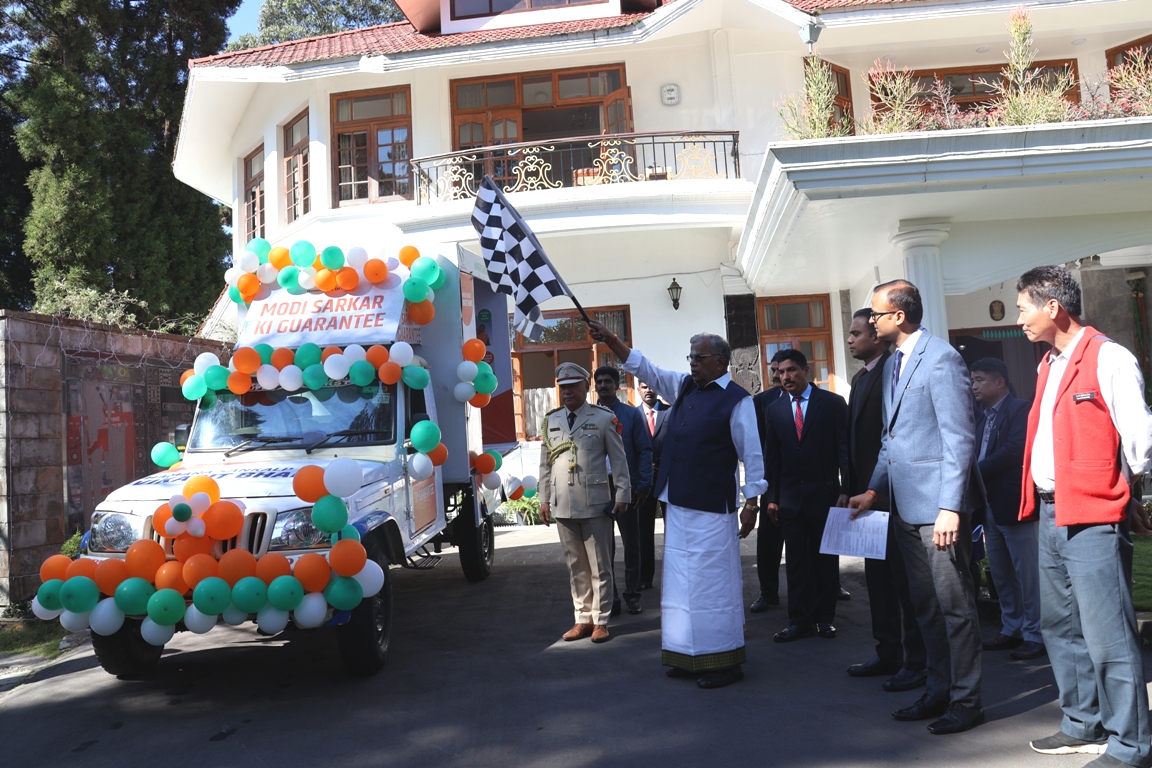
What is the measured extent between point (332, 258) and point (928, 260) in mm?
7020

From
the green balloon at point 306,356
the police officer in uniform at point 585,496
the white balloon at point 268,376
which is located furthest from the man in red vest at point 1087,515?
the white balloon at point 268,376

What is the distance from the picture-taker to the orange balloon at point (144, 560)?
16.9 ft

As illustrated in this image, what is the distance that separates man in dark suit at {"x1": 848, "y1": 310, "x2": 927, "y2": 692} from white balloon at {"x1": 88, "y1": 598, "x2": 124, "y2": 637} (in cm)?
438

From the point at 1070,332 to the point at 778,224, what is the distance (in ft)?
22.6

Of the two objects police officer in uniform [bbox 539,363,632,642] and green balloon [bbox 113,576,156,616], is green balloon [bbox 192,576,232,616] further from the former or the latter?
police officer in uniform [bbox 539,363,632,642]

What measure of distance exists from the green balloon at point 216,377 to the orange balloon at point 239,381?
0.24 ft

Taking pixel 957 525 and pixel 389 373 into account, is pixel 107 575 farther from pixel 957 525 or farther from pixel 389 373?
pixel 957 525

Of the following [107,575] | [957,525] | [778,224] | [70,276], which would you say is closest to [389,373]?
[107,575]

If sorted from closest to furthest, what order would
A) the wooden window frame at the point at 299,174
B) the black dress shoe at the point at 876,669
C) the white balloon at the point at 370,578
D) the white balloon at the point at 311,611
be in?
1. the white balloon at the point at 311,611
2. the white balloon at the point at 370,578
3. the black dress shoe at the point at 876,669
4. the wooden window frame at the point at 299,174

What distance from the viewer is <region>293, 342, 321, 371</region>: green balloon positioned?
21.8 ft

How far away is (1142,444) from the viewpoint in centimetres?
364

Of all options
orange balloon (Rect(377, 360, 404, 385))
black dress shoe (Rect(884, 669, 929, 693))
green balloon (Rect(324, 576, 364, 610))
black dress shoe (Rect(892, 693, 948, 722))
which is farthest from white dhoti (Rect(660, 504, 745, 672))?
orange balloon (Rect(377, 360, 404, 385))

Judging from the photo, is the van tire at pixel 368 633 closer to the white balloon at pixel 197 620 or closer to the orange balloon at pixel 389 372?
the white balloon at pixel 197 620

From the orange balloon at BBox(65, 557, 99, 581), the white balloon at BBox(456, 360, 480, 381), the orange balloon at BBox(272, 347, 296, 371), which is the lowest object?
the orange balloon at BBox(65, 557, 99, 581)
